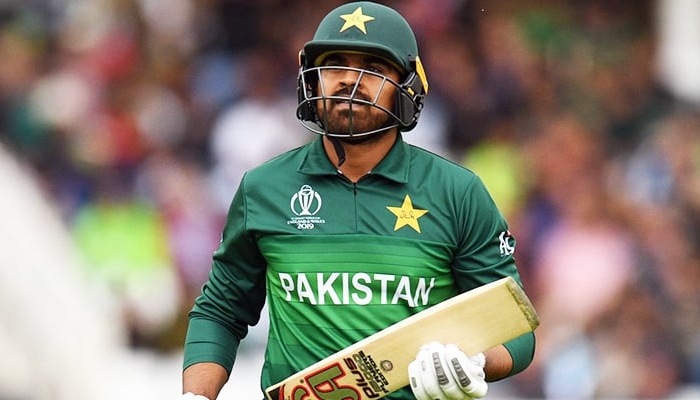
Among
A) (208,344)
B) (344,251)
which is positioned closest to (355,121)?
(344,251)

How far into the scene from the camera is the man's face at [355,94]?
10.2ft

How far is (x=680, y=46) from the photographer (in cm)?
672

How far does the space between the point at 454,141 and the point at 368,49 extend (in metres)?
3.51

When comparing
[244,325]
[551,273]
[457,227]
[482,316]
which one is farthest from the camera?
[551,273]

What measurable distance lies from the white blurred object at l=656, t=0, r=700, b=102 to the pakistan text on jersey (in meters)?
3.95

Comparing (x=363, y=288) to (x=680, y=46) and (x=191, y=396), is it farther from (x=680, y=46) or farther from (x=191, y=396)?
(x=680, y=46)

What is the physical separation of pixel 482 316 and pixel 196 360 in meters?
0.75

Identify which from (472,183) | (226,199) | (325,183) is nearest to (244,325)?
(325,183)

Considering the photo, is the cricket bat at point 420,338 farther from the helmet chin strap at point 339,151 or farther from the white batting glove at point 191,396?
the helmet chin strap at point 339,151

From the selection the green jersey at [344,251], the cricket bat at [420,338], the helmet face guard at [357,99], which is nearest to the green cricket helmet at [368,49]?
the helmet face guard at [357,99]

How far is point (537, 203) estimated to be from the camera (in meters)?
6.52

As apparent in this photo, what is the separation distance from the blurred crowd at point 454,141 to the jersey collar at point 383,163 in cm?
328

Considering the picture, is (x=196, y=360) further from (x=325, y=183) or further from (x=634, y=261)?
(x=634, y=261)

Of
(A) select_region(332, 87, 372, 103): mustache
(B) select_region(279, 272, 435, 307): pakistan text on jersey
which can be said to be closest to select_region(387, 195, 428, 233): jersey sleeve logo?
(B) select_region(279, 272, 435, 307): pakistan text on jersey
